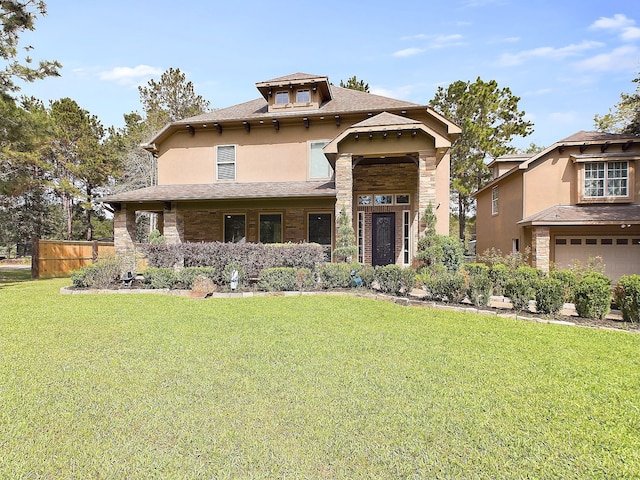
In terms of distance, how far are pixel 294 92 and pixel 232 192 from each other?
5.12 m

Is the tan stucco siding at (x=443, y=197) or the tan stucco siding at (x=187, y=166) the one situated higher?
the tan stucco siding at (x=187, y=166)

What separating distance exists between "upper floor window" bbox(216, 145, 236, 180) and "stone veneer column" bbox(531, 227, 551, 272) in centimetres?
1250

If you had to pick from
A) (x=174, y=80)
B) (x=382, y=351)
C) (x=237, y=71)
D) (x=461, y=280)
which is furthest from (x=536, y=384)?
(x=174, y=80)

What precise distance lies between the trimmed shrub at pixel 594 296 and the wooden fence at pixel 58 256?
56.1ft

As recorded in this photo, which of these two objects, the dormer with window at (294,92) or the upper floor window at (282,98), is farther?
the upper floor window at (282,98)

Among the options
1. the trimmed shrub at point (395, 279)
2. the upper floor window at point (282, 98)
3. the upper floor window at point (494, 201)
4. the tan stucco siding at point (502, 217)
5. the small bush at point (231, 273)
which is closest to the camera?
the trimmed shrub at point (395, 279)

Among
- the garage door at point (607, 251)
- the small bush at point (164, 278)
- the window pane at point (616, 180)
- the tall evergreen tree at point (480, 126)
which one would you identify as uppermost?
the tall evergreen tree at point (480, 126)

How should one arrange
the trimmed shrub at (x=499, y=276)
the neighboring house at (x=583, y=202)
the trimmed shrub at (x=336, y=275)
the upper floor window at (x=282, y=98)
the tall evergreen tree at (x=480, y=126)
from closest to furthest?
1. the trimmed shrub at (x=499, y=276)
2. the trimmed shrub at (x=336, y=275)
3. the neighboring house at (x=583, y=202)
4. the upper floor window at (x=282, y=98)
5. the tall evergreen tree at (x=480, y=126)

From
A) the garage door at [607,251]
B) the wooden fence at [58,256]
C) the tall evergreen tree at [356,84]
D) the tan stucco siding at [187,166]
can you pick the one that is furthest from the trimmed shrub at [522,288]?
the tall evergreen tree at [356,84]

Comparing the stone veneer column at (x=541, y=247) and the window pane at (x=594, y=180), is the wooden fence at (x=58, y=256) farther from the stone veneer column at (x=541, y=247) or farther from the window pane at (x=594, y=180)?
the window pane at (x=594, y=180)

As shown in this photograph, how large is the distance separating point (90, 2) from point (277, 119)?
673cm

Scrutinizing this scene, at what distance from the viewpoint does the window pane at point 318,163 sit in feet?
47.4

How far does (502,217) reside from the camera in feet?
57.2

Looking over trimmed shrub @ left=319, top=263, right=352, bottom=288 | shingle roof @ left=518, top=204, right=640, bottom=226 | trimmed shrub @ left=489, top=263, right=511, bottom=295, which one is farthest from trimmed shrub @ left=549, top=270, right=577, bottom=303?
shingle roof @ left=518, top=204, right=640, bottom=226
